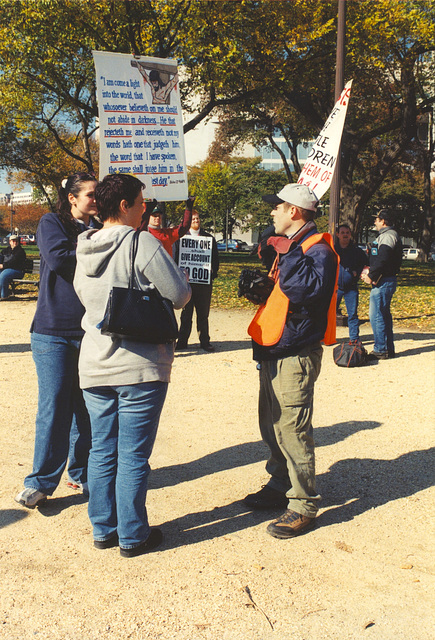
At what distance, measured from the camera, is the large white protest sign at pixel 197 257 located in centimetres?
884

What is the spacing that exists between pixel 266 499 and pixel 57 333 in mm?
1682

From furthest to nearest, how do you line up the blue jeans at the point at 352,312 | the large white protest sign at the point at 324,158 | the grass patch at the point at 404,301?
the grass patch at the point at 404,301 < the blue jeans at the point at 352,312 < the large white protest sign at the point at 324,158

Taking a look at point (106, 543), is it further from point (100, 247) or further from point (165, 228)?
point (165, 228)

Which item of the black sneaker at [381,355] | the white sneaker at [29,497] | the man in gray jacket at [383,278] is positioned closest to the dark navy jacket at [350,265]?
the man in gray jacket at [383,278]

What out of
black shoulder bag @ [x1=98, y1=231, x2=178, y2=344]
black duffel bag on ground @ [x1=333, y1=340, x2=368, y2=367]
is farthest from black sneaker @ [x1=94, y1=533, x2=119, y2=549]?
black duffel bag on ground @ [x1=333, y1=340, x2=368, y2=367]

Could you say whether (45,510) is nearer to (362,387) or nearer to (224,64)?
(362,387)

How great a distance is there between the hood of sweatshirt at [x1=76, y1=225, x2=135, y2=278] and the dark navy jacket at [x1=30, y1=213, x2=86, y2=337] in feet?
1.97

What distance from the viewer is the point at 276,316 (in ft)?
→ 11.5

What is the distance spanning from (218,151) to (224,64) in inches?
987

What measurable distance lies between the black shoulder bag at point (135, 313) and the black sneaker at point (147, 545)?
3.70ft

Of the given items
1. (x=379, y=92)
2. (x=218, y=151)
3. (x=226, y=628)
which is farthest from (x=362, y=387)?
(x=218, y=151)

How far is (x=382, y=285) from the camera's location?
27.8 feet

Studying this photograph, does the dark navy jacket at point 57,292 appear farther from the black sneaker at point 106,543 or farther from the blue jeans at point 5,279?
the blue jeans at point 5,279

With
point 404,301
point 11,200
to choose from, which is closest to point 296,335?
point 404,301
